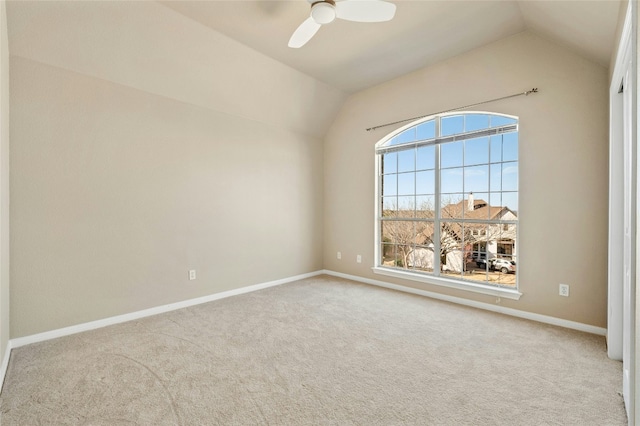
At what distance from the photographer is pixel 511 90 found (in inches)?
123

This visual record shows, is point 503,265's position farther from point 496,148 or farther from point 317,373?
point 317,373

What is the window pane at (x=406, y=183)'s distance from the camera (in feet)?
13.4

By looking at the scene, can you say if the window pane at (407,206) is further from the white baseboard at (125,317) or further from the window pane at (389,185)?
the white baseboard at (125,317)

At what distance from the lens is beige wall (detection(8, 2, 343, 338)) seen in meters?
2.50

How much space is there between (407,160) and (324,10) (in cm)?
248

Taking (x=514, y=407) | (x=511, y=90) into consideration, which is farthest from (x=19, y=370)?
→ (x=511, y=90)

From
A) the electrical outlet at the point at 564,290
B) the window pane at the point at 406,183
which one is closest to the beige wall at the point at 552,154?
the electrical outlet at the point at 564,290

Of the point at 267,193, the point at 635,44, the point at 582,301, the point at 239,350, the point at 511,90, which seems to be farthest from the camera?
the point at 267,193

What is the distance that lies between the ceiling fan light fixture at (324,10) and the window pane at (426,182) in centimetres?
241

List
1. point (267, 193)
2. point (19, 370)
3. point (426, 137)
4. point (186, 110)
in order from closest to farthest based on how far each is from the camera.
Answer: point (19, 370) → point (186, 110) → point (426, 137) → point (267, 193)

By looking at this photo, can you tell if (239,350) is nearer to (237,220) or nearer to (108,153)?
(237,220)

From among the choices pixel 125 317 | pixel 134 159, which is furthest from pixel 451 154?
pixel 125 317

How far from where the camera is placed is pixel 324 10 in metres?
2.11

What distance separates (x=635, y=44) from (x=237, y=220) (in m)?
3.74
